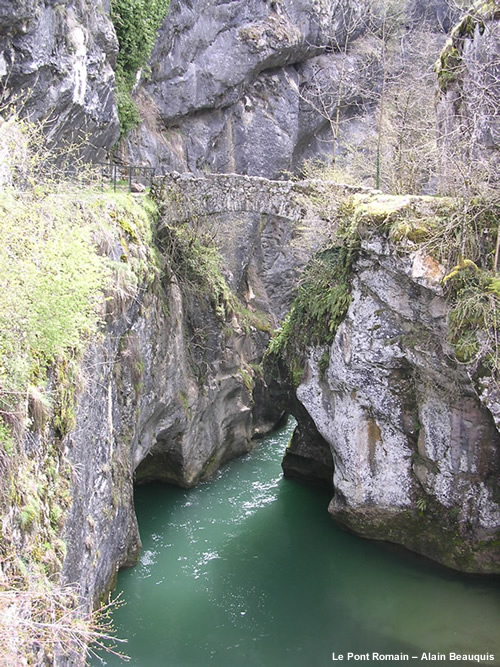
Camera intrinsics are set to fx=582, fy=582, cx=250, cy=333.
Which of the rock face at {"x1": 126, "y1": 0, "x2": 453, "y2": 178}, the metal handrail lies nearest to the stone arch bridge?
the metal handrail

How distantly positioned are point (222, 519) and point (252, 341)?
610 cm

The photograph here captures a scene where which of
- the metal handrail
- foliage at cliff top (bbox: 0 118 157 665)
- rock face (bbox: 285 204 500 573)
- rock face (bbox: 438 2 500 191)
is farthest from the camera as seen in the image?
the metal handrail

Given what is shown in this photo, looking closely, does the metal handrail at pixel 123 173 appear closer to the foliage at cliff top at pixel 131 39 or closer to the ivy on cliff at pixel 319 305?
the foliage at cliff top at pixel 131 39

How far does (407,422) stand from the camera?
10789mm

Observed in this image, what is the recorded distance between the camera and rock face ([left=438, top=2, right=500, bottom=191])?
932cm

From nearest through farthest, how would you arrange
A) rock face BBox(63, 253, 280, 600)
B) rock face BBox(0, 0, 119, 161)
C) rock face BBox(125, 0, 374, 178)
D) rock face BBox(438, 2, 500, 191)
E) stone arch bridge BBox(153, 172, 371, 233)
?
rock face BBox(63, 253, 280, 600) < rock face BBox(438, 2, 500, 191) < rock face BBox(0, 0, 119, 161) < stone arch bridge BBox(153, 172, 371, 233) < rock face BBox(125, 0, 374, 178)

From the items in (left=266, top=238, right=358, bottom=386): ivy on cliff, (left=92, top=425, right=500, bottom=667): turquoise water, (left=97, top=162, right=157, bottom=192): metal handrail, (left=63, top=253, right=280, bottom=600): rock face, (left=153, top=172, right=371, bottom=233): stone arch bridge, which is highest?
(left=97, top=162, right=157, bottom=192): metal handrail

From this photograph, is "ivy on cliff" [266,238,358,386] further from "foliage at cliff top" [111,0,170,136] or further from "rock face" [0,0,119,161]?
"foliage at cliff top" [111,0,170,136]

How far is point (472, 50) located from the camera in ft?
35.2

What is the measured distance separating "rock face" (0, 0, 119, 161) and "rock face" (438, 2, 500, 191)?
6268 millimetres

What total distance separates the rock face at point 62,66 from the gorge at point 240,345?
0.15 ft

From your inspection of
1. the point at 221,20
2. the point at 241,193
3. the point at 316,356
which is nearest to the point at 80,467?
the point at 316,356

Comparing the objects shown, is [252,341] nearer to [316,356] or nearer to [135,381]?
[316,356]

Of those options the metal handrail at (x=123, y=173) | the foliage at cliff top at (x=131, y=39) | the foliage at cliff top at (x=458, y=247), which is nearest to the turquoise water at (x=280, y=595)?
the foliage at cliff top at (x=458, y=247)
